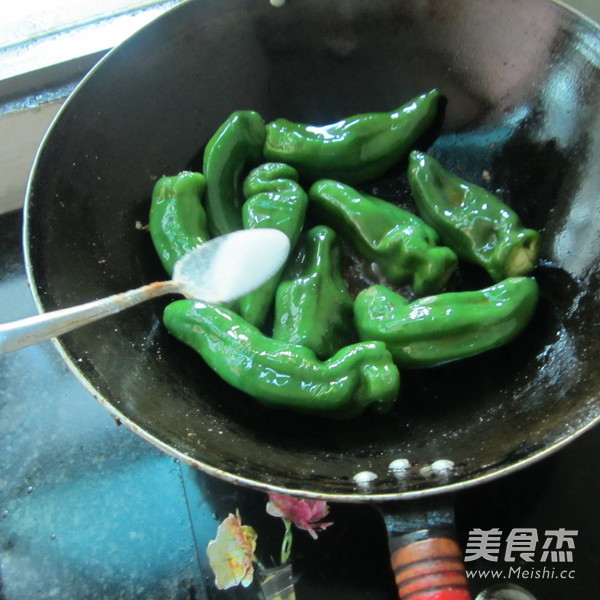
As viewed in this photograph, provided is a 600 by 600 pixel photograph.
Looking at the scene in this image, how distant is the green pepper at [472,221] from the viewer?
1.00 m

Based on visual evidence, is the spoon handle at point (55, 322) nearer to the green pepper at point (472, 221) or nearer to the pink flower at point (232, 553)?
the pink flower at point (232, 553)

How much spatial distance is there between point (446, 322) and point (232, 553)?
488 millimetres

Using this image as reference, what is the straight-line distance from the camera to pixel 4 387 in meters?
1.19

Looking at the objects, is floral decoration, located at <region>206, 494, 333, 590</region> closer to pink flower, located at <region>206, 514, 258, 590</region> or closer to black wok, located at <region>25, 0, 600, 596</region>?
pink flower, located at <region>206, 514, 258, 590</region>

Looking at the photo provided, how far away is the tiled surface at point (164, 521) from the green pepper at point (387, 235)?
1.16 feet

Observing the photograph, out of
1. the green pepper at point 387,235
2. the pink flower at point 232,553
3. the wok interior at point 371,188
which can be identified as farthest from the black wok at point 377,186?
the pink flower at point 232,553

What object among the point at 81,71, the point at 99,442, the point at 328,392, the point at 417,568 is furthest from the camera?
the point at 81,71

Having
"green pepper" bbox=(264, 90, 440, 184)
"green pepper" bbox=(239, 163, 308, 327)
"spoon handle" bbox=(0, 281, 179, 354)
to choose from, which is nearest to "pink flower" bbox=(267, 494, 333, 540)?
"green pepper" bbox=(239, 163, 308, 327)

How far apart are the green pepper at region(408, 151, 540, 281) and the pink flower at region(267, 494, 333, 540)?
1.56ft

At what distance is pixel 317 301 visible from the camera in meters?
0.97

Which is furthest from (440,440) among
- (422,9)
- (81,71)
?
(81,71)

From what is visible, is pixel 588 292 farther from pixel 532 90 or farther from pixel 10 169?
pixel 10 169

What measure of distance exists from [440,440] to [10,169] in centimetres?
107

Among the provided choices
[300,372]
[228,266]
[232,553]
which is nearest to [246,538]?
[232,553]
